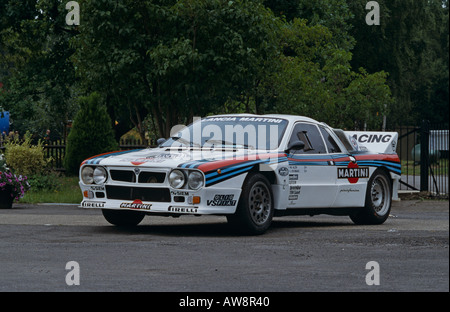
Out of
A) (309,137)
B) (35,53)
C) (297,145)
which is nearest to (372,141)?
(309,137)

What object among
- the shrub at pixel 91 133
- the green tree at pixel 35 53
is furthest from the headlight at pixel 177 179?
the green tree at pixel 35 53

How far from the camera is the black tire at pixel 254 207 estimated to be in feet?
36.5

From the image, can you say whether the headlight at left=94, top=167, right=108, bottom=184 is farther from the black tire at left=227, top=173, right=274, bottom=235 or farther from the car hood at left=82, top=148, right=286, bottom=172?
the black tire at left=227, top=173, right=274, bottom=235

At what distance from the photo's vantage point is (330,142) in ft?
43.5

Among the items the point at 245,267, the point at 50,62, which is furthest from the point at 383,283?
the point at 50,62

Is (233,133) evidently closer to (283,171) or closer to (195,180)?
(283,171)

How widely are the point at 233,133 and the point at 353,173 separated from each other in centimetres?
214

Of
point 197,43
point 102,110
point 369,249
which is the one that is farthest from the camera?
point 102,110

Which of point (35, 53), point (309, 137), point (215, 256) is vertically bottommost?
point (215, 256)

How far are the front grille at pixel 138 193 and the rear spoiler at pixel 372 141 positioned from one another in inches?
152

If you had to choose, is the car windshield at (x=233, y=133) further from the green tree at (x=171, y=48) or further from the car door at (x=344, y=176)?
the green tree at (x=171, y=48)

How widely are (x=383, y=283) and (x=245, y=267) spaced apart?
151cm

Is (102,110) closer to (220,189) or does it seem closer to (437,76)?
(220,189)
